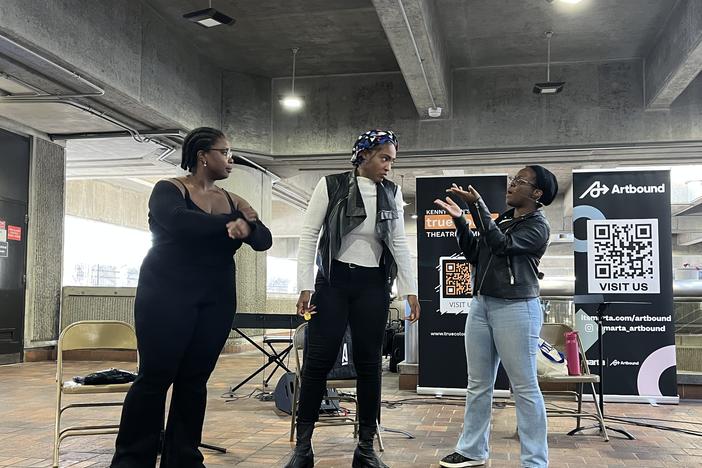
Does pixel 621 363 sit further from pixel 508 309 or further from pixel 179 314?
pixel 179 314

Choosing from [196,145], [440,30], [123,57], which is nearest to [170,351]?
[196,145]

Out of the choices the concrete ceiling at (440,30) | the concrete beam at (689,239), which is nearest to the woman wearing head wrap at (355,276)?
the concrete ceiling at (440,30)

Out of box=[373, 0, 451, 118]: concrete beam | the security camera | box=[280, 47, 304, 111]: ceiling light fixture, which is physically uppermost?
box=[280, 47, 304, 111]: ceiling light fixture

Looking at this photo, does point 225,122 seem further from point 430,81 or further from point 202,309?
point 202,309

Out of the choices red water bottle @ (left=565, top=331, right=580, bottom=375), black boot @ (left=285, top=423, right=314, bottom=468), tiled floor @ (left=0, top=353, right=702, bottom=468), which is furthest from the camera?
red water bottle @ (left=565, top=331, right=580, bottom=375)

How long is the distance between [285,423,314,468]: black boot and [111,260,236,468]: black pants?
533 millimetres

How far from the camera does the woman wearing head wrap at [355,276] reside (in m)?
3.00

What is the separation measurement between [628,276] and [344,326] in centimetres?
376

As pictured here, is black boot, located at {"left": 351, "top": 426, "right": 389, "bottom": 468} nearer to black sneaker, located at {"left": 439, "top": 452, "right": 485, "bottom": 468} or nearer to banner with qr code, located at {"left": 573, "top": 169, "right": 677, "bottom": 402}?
black sneaker, located at {"left": 439, "top": 452, "right": 485, "bottom": 468}

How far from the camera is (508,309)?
304 centimetres

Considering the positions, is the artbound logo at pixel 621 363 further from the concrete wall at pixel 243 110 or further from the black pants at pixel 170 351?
the concrete wall at pixel 243 110

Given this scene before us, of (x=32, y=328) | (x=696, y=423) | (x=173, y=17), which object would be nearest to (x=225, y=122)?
(x=173, y=17)

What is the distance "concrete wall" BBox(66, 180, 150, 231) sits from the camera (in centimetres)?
1580

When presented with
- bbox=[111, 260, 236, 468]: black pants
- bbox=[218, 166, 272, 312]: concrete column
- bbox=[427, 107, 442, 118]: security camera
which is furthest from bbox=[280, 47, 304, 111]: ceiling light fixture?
bbox=[111, 260, 236, 468]: black pants
